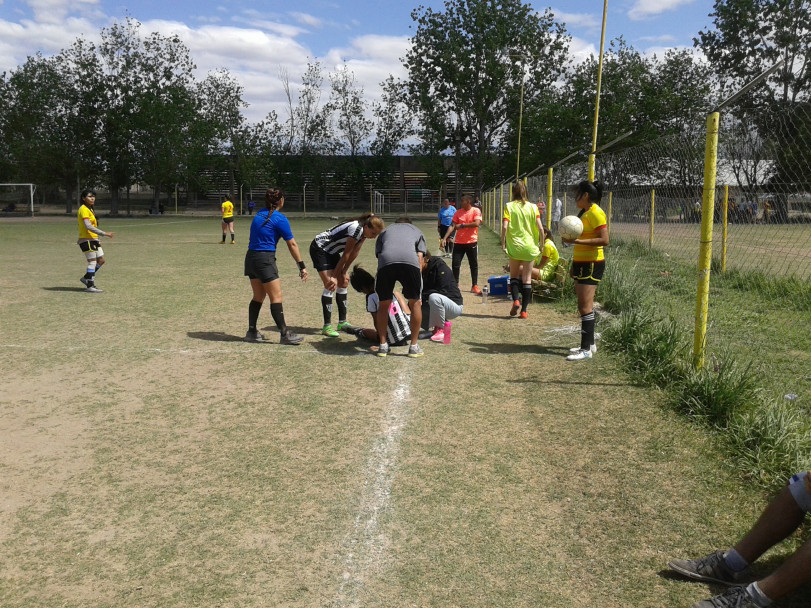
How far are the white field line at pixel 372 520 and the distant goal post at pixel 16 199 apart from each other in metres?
53.3

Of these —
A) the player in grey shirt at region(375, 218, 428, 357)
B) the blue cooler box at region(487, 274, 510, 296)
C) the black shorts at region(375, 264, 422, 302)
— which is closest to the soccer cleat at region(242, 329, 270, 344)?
the player in grey shirt at region(375, 218, 428, 357)

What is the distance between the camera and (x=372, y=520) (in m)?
4.00

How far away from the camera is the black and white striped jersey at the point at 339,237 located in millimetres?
8523

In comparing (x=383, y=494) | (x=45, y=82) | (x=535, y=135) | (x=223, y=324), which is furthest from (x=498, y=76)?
(x=383, y=494)

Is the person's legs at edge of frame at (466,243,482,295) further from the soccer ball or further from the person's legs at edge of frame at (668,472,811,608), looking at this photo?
the person's legs at edge of frame at (668,472,811,608)

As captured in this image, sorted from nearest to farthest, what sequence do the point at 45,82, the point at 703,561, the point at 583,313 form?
the point at 703,561 → the point at 583,313 → the point at 45,82

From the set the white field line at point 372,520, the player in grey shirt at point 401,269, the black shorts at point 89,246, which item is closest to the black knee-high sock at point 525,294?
the player in grey shirt at point 401,269

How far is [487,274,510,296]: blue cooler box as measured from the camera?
1259cm

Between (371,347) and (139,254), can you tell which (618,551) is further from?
(139,254)

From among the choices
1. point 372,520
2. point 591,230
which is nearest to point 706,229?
point 591,230

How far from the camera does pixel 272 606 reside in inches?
126

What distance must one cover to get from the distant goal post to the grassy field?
1991 inches

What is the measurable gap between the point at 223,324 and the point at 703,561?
293 inches

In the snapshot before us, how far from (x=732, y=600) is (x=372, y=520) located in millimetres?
1805
